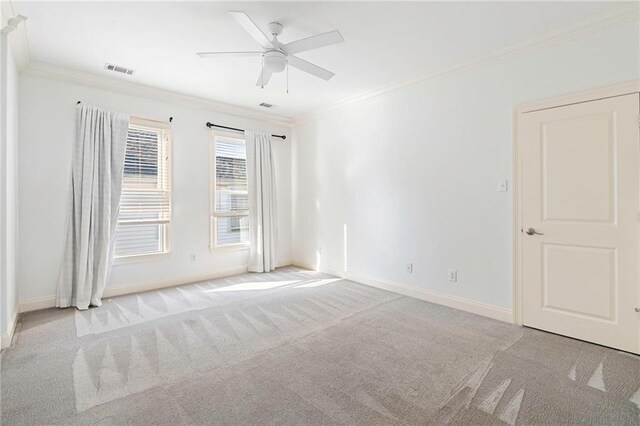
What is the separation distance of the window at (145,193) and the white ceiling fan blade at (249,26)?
8.56ft

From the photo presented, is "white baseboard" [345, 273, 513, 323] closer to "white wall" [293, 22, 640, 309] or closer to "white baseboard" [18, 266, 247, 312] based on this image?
"white wall" [293, 22, 640, 309]

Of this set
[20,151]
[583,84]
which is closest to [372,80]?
[583,84]

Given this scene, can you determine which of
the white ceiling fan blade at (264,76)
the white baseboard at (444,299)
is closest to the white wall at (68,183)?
the white ceiling fan blade at (264,76)

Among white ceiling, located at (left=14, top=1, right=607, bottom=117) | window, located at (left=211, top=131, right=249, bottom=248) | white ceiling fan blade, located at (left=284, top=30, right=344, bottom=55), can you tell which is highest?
white ceiling, located at (left=14, top=1, right=607, bottom=117)

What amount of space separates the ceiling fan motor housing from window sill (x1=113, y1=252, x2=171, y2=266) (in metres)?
3.12

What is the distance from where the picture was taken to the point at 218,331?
9.77 feet

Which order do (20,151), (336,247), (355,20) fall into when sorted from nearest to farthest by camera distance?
(355,20), (20,151), (336,247)

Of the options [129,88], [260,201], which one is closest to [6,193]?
[129,88]

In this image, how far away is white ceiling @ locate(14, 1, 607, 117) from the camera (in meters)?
2.52

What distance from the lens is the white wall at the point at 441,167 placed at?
2898mm

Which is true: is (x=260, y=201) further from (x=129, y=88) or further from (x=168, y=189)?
(x=129, y=88)

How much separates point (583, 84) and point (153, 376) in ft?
13.8

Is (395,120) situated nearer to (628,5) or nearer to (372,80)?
(372,80)

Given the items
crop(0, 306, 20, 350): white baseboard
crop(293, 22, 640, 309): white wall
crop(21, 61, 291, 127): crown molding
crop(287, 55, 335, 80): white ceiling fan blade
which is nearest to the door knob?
crop(293, 22, 640, 309): white wall
